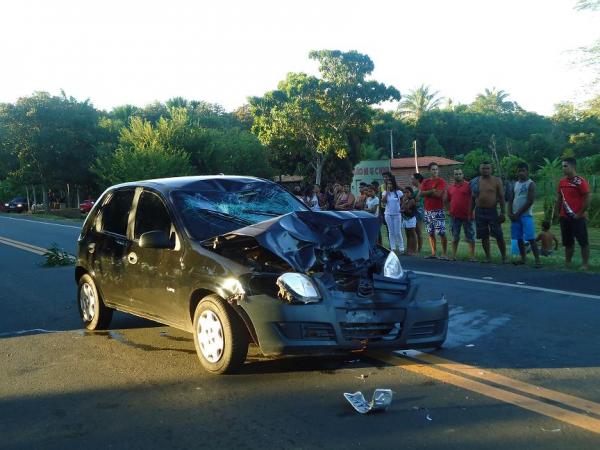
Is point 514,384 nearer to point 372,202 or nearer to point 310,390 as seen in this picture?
point 310,390

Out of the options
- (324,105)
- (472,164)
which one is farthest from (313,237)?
(472,164)

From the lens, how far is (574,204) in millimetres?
10383

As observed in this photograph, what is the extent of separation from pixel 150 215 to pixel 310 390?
2.53 meters

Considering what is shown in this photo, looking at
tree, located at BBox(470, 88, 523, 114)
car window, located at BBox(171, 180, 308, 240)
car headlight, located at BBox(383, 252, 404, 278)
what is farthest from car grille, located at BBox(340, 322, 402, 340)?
tree, located at BBox(470, 88, 523, 114)

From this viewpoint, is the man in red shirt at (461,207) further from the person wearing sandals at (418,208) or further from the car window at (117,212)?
the car window at (117,212)

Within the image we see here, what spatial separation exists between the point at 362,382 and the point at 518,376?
1191 millimetres

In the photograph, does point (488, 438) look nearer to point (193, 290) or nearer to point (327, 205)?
point (193, 290)

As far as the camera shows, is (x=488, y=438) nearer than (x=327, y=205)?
Yes

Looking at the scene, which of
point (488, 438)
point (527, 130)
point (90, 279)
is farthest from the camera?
point (527, 130)

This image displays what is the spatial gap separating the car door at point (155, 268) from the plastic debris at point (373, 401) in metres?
1.88

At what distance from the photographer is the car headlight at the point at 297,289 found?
4.79 m

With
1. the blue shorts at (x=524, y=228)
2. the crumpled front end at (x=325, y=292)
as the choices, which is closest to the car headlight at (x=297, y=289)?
the crumpled front end at (x=325, y=292)

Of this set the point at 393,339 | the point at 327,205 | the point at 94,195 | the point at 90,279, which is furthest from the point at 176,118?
the point at 393,339

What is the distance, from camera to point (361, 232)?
5559 mm
